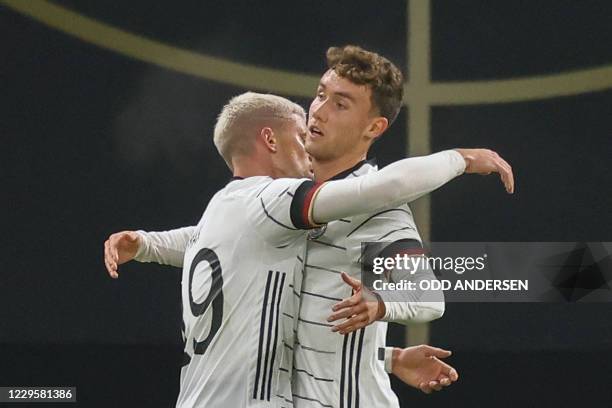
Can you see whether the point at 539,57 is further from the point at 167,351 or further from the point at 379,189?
the point at 379,189

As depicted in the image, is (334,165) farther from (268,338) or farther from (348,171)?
(268,338)

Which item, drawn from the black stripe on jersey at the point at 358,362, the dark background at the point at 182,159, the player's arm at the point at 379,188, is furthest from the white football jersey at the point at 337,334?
the dark background at the point at 182,159

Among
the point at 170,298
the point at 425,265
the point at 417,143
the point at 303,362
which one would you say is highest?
the point at 417,143

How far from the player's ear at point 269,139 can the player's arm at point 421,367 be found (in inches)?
22.8

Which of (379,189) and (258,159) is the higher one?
(258,159)

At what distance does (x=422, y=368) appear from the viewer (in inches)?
107

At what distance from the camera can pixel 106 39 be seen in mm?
4516

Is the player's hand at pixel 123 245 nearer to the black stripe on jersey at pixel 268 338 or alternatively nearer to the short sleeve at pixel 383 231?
the black stripe on jersey at pixel 268 338

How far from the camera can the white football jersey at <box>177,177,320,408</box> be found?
260 cm

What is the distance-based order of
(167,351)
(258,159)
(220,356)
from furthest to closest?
1. (167,351)
2. (258,159)
3. (220,356)

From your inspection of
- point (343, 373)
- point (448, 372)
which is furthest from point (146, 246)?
point (448, 372)

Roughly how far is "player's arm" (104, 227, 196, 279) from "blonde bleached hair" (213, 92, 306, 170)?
278 millimetres

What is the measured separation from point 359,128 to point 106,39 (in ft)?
6.74

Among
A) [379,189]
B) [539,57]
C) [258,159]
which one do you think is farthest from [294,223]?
[539,57]
